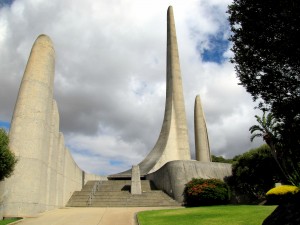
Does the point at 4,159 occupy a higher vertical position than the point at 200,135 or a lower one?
lower

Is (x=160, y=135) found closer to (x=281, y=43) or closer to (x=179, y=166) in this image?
(x=179, y=166)

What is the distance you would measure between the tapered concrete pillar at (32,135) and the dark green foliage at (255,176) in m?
14.6

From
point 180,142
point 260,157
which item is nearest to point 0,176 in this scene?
point 260,157

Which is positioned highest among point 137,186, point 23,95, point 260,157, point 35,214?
point 23,95

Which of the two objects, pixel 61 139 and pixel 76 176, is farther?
pixel 76 176

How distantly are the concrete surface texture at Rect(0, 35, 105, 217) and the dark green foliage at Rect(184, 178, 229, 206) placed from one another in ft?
29.0

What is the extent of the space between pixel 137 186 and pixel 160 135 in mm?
14934

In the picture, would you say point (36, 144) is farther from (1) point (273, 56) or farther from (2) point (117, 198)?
(1) point (273, 56)

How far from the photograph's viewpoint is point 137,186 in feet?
76.7

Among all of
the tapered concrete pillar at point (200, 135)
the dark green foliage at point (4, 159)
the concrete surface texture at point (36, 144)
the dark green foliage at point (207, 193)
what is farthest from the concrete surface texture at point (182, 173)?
the tapered concrete pillar at point (200, 135)

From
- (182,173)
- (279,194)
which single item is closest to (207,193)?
(182,173)

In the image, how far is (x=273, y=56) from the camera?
7.44m

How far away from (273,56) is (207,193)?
47.5 ft

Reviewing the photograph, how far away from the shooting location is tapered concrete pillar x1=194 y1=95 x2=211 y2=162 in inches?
1523
